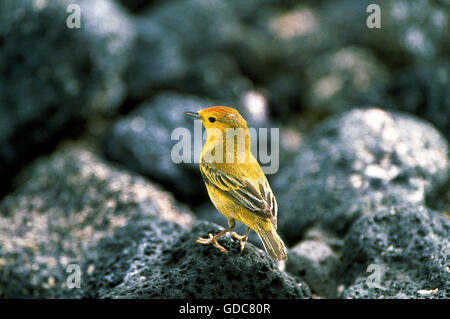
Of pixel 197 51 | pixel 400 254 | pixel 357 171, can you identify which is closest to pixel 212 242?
pixel 400 254

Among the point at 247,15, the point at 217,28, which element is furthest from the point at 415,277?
the point at 247,15

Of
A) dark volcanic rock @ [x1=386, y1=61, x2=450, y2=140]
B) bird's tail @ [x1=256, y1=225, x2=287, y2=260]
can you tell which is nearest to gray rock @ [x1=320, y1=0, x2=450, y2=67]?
dark volcanic rock @ [x1=386, y1=61, x2=450, y2=140]

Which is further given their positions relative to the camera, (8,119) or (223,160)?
(8,119)

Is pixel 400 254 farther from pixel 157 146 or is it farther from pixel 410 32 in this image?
pixel 410 32

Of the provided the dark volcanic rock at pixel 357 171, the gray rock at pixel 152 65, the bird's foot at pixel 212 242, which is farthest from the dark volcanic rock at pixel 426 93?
the bird's foot at pixel 212 242

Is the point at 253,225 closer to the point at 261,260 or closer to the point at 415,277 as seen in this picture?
the point at 261,260

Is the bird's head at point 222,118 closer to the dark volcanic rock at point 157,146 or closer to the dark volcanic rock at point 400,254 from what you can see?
the dark volcanic rock at point 400,254
